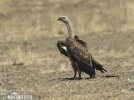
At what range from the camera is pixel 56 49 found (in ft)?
113

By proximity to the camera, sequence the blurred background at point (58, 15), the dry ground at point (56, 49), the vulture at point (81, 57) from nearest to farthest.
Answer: the dry ground at point (56, 49) → the vulture at point (81, 57) → the blurred background at point (58, 15)

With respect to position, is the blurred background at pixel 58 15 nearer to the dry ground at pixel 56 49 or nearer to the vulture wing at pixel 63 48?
the dry ground at pixel 56 49

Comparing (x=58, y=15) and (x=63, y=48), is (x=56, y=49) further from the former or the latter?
(x=63, y=48)

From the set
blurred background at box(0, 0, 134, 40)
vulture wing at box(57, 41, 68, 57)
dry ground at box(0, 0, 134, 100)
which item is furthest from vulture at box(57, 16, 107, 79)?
blurred background at box(0, 0, 134, 40)

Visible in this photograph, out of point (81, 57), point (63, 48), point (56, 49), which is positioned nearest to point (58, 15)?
point (56, 49)

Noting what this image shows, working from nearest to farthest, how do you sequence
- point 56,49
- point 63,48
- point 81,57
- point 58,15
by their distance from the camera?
point 81,57
point 63,48
point 56,49
point 58,15

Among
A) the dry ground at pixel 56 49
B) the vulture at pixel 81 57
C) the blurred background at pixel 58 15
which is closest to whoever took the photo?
the dry ground at pixel 56 49

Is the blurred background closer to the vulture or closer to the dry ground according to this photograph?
the dry ground

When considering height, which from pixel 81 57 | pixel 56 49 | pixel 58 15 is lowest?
pixel 56 49

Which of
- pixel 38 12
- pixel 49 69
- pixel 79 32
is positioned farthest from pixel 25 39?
pixel 49 69

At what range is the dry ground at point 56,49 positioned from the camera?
1769 centimetres

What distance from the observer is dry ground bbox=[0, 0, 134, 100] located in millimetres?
17688

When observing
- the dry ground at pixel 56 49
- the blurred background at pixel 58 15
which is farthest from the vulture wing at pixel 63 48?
the blurred background at pixel 58 15

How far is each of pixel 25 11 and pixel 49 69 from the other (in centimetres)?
2395
